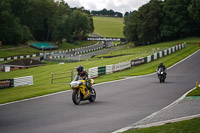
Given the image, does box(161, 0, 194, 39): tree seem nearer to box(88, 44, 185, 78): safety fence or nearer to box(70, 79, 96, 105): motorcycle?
box(88, 44, 185, 78): safety fence

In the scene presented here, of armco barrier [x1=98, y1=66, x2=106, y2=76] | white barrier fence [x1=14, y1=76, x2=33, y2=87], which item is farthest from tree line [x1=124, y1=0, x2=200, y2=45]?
white barrier fence [x1=14, y1=76, x2=33, y2=87]

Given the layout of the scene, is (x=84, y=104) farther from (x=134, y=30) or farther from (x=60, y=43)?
(x=60, y=43)

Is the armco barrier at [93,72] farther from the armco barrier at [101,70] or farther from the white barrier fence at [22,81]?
the white barrier fence at [22,81]

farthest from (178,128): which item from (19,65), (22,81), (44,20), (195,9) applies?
(44,20)

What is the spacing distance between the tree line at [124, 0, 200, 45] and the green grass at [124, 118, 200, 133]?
87953 mm

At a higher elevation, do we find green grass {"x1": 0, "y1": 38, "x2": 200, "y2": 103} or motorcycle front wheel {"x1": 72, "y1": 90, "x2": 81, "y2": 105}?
motorcycle front wheel {"x1": 72, "y1": 90, "x2": 81, "y2": 105}

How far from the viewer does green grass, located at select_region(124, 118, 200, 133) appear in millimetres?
8918

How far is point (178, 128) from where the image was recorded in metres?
9.21

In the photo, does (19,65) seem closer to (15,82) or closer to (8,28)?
(15,82)

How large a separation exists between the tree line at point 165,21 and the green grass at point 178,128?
8795 centimetres

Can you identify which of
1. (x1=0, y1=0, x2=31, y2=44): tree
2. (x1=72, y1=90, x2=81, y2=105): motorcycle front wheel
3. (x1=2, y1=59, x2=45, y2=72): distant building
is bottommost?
(x1=2, y1=59, x2=45, y2=72): distant building

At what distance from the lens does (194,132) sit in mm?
8664

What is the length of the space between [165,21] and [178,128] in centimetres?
9268

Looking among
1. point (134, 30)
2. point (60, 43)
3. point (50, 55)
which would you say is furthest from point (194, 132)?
point (60, 43)
